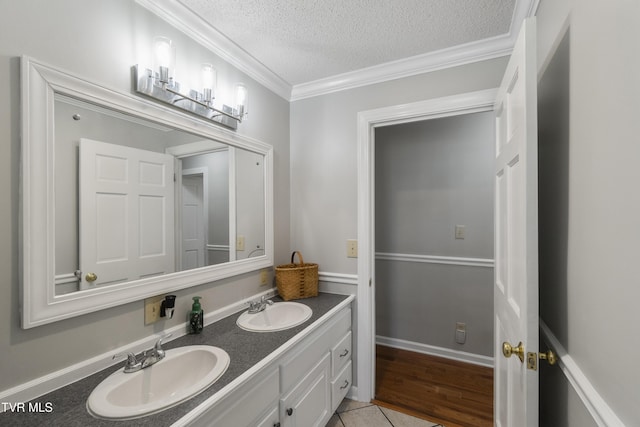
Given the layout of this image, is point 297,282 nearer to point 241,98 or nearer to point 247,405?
point 247,405

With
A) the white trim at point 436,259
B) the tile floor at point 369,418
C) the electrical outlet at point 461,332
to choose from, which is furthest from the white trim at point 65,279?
the electrical outlet at point 461,332

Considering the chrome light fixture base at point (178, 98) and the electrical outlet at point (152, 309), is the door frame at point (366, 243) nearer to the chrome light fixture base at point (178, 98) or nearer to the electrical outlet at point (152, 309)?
the chrome light fixture base at point (178, 98)

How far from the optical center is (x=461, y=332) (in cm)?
264

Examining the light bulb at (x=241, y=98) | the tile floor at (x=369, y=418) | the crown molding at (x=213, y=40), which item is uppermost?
the crown molding at (x=213, y=40)

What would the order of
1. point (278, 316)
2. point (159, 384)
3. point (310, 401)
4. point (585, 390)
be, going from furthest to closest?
1. point (278, 316)
2. point (310, 401)
3. point (159, 384)
4. point (585, 390)

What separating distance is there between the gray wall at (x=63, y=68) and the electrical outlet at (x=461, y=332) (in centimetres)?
227

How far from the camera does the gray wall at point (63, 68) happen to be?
0.92 m

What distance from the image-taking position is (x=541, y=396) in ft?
4.01

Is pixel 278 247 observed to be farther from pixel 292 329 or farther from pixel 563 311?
pixel 563 311

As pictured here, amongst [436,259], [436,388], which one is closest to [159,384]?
[436,388]

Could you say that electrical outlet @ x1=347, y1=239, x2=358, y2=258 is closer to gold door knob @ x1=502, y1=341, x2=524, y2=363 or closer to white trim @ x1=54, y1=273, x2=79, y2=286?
gold door knob @ x1=502, y1=341, x2=524, y2=363

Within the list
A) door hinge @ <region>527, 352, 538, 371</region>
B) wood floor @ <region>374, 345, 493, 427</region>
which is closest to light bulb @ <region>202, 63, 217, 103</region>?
door hinge @ <region>527, 352, 538, 371</region>

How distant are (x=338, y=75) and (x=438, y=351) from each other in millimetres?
2568

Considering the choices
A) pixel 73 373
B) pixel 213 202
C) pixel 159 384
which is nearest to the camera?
pixel 73 373
